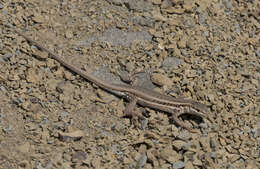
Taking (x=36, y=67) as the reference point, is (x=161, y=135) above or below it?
below

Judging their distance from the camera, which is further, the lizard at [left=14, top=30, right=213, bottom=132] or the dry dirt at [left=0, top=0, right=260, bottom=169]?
the lizard at [left=14, top=30, right=213, bottom=132]

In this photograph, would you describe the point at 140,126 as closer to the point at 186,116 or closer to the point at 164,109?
the point at 164,109

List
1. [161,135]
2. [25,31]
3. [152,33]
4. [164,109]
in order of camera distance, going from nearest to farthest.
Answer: [161,135] < [164,109] < [25,31] < [152,33]

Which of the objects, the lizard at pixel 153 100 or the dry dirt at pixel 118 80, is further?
the lizard at pixel 153 100

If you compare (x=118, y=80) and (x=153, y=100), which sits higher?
(x=118, y=80)

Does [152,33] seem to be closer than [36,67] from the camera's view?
No

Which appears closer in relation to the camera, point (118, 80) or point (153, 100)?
point (153, 100)

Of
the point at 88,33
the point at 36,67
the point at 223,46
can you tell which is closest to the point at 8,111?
the point at 36,67

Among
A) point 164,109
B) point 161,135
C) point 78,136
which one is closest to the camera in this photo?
point 78,136
